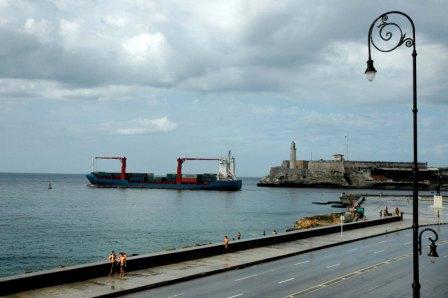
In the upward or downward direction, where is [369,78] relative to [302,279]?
upward

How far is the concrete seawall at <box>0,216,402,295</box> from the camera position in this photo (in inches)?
791

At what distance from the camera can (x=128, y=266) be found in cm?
2452

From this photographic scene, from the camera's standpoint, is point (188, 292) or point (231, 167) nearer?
point (188, 292)

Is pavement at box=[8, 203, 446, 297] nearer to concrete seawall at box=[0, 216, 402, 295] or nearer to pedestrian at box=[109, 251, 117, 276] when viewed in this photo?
concrete seawall at box=[0, 216, 402, 295]

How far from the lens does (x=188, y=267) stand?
2580 centimetres

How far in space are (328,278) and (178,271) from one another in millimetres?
7317

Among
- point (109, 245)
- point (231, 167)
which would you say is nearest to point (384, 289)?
point (109, 245)

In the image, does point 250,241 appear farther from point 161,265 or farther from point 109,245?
point 109,245

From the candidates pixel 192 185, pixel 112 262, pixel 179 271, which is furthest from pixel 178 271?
pixel 192 185

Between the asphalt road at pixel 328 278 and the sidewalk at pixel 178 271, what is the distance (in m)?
Result: 0.57

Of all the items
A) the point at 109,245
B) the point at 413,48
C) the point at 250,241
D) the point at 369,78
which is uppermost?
the point at 413,48

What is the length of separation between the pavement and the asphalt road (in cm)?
51

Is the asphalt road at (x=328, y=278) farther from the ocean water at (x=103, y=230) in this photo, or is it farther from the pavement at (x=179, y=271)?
the ocean water at (x=103, y=230)

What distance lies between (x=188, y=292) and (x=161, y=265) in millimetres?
5950
